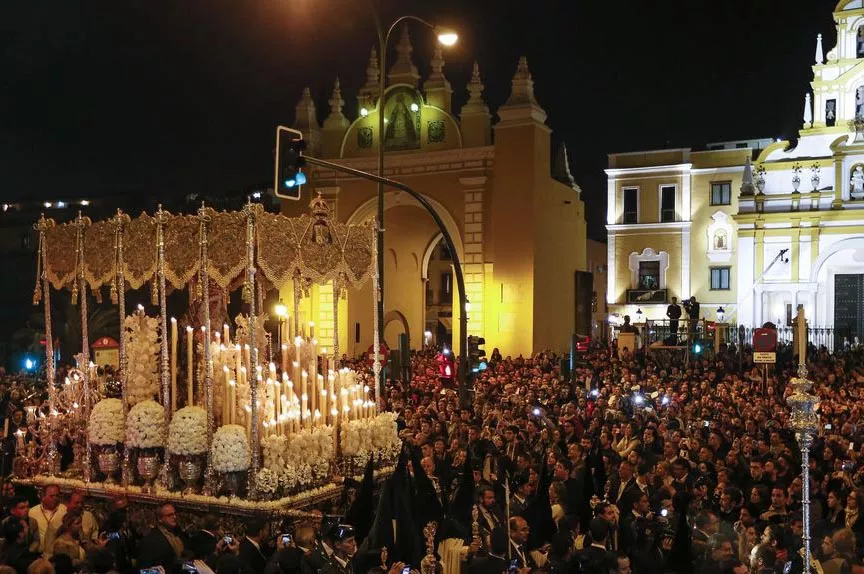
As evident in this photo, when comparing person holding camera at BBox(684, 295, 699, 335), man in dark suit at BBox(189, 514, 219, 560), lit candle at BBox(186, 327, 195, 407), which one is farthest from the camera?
person holding camera at BBox(684, 295, 699, 335)

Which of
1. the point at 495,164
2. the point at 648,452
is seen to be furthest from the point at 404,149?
the point at 648,452

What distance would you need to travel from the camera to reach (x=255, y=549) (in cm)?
851

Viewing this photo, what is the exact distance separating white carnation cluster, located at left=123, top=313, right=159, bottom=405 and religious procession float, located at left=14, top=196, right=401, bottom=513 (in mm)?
20

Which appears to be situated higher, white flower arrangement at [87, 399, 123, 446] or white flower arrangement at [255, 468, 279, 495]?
white flower arrangement at [87, 399, 123, 446]

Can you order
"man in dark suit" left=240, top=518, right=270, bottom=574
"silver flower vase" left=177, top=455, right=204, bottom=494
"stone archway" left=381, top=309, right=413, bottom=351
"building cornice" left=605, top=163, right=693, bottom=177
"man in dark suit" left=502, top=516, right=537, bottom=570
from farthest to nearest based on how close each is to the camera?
"building cornice" left=605, top=163, right=693, bottom=177 < "stone archway" left=381, top=309, right=413, bottom=351 < "silver flower vase" left=177, top=455, right=204, bottom=494 < "man in dark suit" left=502, top=516, right=537, bottom=570 < "man in dark suit" left=240, top=518, right=270, bottom=574

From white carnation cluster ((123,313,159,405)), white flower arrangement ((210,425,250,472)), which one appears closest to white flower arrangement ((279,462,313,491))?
white flower arrangement ((210,425,250,472))

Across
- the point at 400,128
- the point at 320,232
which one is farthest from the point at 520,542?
the point at 400,128

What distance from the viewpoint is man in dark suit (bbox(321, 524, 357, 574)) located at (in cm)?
768

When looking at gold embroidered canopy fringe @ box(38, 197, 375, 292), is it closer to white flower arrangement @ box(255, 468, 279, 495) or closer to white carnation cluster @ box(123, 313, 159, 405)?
white carnation cluster @ box(123, 313, 159, 405)

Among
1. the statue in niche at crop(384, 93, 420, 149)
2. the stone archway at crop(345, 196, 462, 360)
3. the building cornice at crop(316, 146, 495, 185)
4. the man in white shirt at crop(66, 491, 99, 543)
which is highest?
the statue in niche at crop(384, 93, 420, 149)

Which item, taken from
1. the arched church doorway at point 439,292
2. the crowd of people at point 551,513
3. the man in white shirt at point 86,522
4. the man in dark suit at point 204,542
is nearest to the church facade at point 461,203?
the arched church doorway at point 439,292

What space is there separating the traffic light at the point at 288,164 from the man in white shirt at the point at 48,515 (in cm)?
488

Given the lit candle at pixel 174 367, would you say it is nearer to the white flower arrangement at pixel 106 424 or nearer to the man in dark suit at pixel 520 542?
the white flower arrangement at pixel 106 424

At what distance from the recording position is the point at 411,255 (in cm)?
3419
